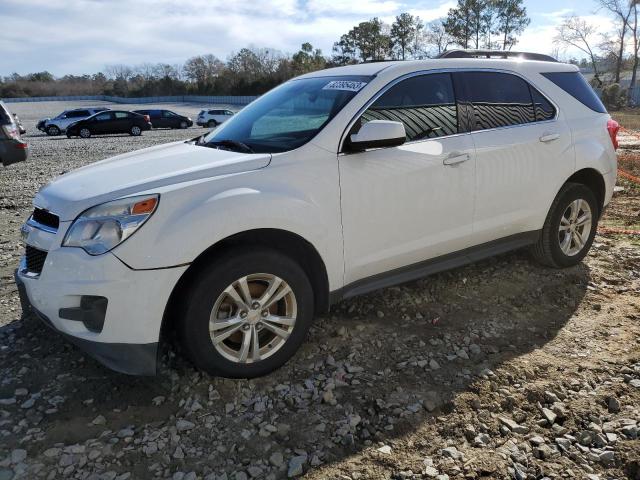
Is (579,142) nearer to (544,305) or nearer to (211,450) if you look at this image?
(544,305)

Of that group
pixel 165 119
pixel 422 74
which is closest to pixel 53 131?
pixel 165 119

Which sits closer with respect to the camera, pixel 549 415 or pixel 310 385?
pixel 549 415

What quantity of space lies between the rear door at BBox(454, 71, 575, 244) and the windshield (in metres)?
0.96

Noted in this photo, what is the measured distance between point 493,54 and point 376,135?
2.07m

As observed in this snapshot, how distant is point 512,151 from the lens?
13.1ft

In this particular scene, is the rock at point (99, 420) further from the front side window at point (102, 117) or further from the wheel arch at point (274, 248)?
the front side window at point (102, 117)

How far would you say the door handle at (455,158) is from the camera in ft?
11.8

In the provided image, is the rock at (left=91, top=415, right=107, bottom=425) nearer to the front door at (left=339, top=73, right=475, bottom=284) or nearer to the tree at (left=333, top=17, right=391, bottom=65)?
the front door at (left=339, top=73, right=475, bottom=284)

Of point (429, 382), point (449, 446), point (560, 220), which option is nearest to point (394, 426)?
point (449, 446)

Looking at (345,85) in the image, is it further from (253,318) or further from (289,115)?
(253,318)

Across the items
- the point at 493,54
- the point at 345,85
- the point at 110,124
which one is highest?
the point at 493,54

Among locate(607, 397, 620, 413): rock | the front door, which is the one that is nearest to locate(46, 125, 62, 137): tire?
the front door

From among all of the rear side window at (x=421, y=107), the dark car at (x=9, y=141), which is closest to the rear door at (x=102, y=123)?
the dark car at (x=9, y=141)

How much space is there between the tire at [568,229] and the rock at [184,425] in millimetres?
3225
